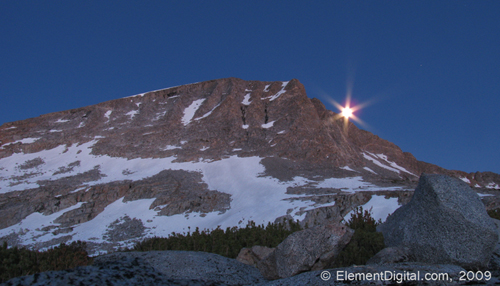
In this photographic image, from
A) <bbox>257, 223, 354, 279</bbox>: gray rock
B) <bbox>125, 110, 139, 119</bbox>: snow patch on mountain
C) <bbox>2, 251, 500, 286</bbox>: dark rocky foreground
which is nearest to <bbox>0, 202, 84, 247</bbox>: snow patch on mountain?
<bbox>257, 223, 354, 279</bbox>: gray rock

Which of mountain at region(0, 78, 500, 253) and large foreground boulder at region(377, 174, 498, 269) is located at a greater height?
mountain at region(0, 78, 500, 253)

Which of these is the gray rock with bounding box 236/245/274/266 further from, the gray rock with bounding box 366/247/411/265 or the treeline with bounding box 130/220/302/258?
the gray rock with bounding box 366/247/411/265

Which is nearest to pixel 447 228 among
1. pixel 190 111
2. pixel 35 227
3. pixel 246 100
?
pixel 35 227

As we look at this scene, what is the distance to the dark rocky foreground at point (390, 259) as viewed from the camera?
4230 mm

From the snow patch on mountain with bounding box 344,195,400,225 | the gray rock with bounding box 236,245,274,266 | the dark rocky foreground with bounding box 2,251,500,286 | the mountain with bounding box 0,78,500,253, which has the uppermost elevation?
the mountain with bounding box 0,78,500,253

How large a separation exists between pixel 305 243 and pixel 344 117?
10252 centimetres

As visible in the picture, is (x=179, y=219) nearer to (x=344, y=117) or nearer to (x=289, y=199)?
(x=289, y=199)

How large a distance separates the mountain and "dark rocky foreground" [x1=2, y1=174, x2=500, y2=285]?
10474 millimetres

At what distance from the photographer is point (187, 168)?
190 ft

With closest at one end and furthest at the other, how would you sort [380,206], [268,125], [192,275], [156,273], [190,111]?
[156,273] < [192,275] < [380,206] < [268,125] < [190,111]

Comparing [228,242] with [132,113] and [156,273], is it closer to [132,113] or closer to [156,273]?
[156,273]

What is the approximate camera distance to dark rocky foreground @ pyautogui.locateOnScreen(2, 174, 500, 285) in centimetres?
423

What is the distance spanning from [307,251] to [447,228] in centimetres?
304

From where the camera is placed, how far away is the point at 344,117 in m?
105
